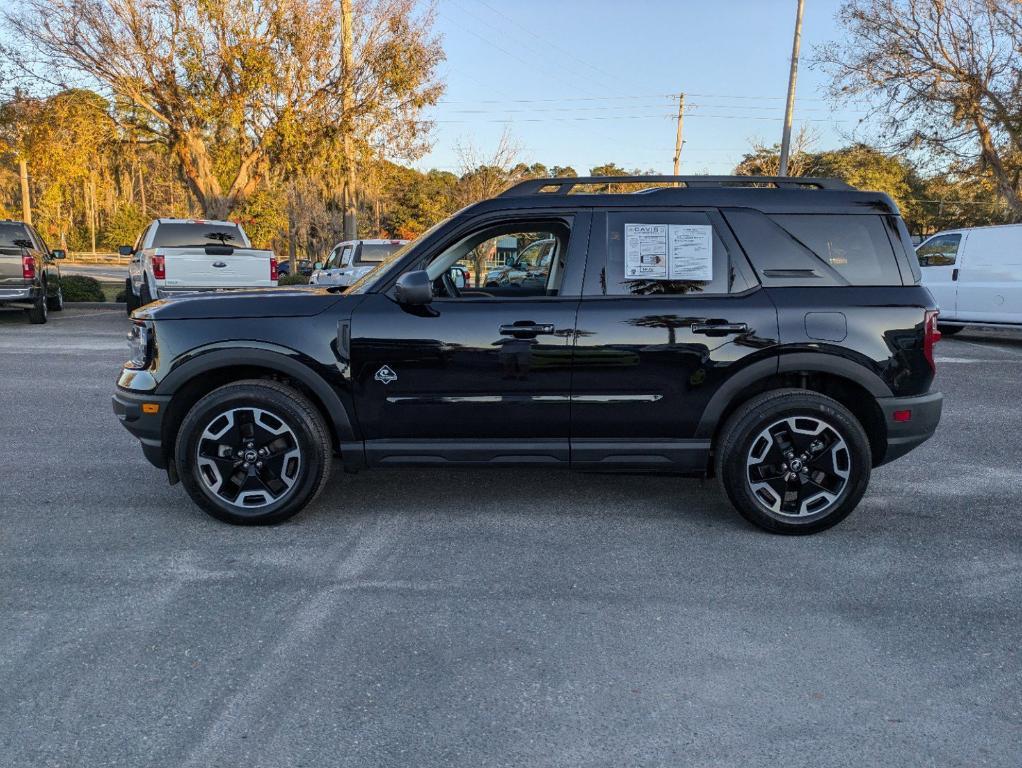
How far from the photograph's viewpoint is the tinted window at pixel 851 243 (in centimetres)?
455

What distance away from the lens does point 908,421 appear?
14.9 feet

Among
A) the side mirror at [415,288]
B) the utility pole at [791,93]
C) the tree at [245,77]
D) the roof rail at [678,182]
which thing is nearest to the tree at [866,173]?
the utility pole at [791,93]

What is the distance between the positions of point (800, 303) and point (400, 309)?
216 centimetres

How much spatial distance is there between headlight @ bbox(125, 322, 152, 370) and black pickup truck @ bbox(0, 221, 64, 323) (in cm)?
1090

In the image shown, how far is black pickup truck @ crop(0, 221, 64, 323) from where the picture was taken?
13.7 m

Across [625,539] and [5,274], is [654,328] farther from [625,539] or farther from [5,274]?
[5,274]

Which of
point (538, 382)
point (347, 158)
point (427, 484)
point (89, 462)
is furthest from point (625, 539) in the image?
point (347, 158)

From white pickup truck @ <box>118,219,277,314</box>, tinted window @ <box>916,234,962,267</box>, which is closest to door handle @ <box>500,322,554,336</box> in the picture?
white pickup truck @ <box>118,219,277,314</box>

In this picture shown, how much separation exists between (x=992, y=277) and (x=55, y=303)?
57.0 ft

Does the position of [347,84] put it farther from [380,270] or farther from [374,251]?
[380,270]

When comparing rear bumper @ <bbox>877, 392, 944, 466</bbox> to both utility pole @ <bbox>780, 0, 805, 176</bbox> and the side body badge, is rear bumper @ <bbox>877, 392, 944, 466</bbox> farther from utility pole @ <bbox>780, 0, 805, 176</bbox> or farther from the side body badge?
utility pole @ <bbox>780, 0, 805, 176</bbox>

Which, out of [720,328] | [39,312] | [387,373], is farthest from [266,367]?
[39,312]

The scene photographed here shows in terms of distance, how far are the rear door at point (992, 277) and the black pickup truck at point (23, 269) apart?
51.1 feet

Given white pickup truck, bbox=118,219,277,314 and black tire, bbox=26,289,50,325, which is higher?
white pickup truck, bbox=118,219,277,314
